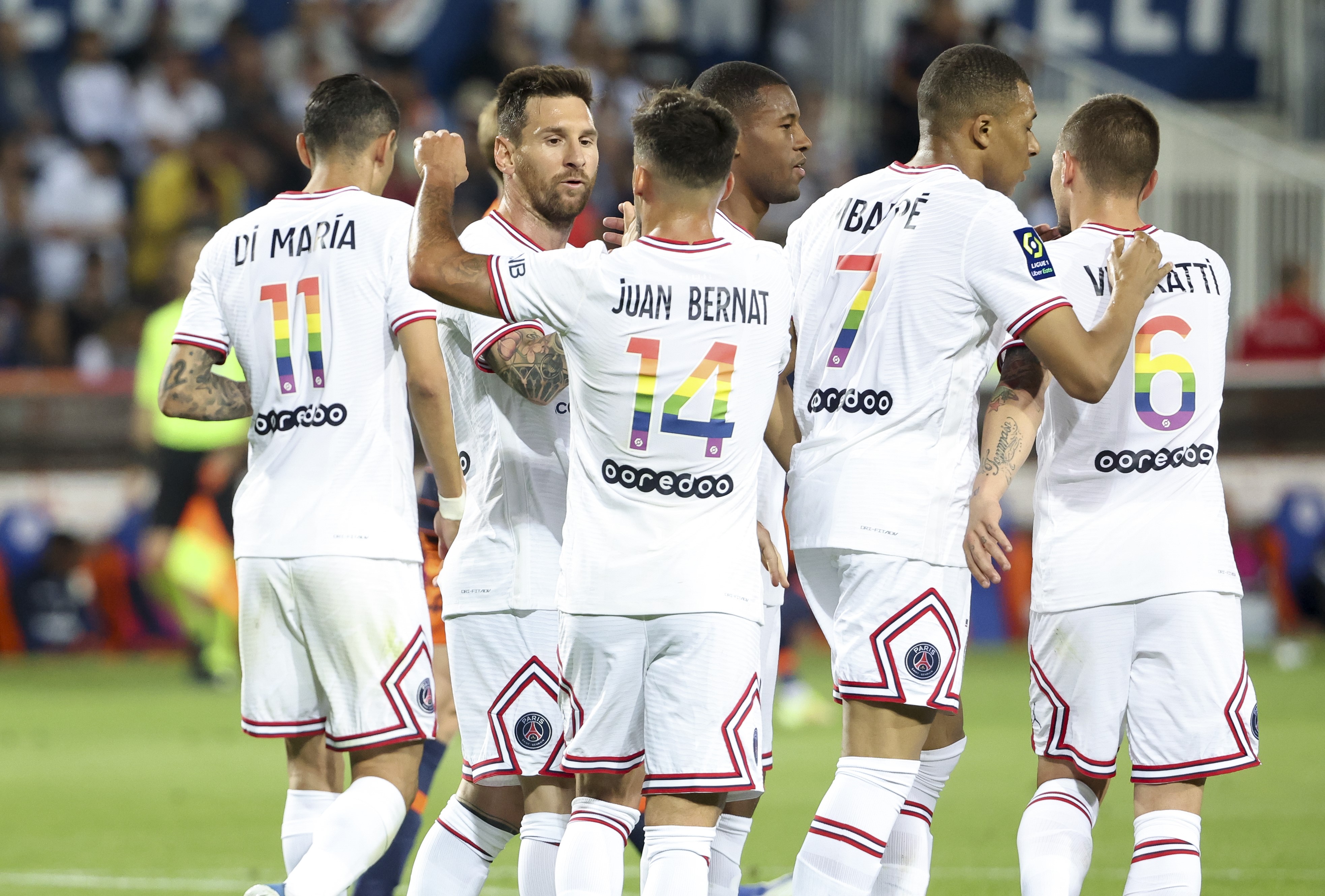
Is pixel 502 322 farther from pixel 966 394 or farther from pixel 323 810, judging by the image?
pixel 323 810

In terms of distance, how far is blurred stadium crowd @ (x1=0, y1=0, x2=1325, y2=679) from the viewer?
1338 cm

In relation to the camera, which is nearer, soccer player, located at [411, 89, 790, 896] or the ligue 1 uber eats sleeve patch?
soccer player, located at [411, 89, 790, 896]

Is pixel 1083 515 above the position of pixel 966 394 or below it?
below

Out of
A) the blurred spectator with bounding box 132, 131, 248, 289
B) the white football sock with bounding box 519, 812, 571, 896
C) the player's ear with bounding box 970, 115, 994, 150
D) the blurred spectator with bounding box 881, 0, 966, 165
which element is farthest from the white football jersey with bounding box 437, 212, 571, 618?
the blurred spectator with bounding box 881, 0, 966, 165

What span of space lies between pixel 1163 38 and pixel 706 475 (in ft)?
56.1

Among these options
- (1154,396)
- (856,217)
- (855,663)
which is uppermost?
(856,217)

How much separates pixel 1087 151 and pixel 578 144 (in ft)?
4.35

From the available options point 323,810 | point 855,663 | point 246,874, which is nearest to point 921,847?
point 855,663

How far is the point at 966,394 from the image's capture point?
179 inches

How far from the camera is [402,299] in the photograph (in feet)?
16.3

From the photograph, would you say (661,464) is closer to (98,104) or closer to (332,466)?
(332,466)

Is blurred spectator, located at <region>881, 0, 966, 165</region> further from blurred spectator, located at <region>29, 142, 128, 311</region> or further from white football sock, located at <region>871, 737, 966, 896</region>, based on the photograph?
white football sock, located at <region>871, 737, 966, 896</region>

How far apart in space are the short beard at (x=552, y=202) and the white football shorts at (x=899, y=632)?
1094 mm

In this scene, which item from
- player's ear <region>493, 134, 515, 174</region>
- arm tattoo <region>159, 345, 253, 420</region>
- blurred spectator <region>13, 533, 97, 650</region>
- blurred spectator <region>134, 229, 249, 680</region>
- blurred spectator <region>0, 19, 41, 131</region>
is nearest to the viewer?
player's ear <region>493, 134, 515, 174</region>
